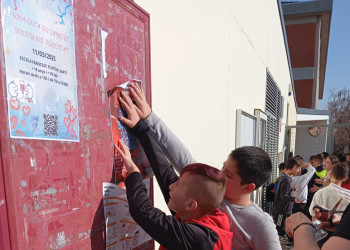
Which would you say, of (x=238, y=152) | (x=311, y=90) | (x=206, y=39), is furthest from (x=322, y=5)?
(x=238, y=152)

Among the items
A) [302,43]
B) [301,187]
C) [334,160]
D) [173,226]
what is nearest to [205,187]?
[173,226]

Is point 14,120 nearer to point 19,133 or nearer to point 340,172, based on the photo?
point 19,133

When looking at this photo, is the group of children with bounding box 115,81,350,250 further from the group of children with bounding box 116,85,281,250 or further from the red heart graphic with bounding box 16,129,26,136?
the red heart graphic with bounding box 16,129,26,136

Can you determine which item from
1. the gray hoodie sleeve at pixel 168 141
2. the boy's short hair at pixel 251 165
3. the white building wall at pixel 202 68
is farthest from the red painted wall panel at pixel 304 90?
the gray hoodie sleeve at pixel 168 141

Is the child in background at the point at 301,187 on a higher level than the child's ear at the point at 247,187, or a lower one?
lower

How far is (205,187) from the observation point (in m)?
1.00

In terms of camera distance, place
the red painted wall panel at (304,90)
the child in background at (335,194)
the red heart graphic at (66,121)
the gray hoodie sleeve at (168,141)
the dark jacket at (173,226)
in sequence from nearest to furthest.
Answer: the red heart graphic at (66,121)
the dark jacket at (173,226)
the gray hoodie sleeve at (168,141)
the child in background at (335,194)
the red painted wall panel at (304,90)

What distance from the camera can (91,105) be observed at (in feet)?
2.87

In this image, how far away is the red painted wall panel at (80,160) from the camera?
645 mm

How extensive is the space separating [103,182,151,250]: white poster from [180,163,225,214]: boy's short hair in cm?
29

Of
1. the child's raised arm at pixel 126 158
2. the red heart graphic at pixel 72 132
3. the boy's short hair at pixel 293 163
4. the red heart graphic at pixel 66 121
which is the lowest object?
the boy's short hair at pixel 293 163

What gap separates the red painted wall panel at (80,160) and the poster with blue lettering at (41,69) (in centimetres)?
2

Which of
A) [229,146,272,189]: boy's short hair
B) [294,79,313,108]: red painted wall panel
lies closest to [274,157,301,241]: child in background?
[229,146,272,189]: boy's short hair

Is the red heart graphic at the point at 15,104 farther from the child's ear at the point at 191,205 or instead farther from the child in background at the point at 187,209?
the child's ear at the point at 191,205
